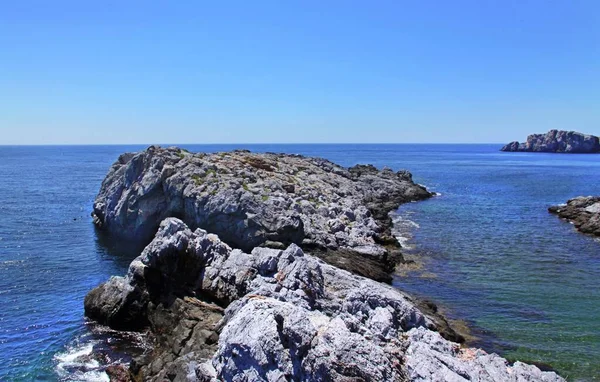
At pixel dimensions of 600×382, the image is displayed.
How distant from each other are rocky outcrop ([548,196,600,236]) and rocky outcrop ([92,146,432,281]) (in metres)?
25.7

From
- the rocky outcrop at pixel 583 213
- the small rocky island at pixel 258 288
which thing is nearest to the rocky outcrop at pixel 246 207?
the small rocky island at pixel 258 288

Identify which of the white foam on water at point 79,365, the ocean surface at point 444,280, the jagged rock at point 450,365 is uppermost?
the jagged rock at point 450,365

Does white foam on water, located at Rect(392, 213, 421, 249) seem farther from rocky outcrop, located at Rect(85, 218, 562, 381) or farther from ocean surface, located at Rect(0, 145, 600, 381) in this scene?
rocky outcrop, located at Rect(85, 218, 562, 381)

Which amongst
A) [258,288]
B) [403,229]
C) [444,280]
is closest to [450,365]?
[258,288]

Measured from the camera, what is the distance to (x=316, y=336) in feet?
68.5

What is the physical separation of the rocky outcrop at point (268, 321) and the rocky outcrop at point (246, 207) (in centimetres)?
1166

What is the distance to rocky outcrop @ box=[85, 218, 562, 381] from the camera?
20328 millimetres

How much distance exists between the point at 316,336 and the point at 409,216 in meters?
59.7

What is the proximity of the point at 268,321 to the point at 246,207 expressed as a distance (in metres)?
28.8

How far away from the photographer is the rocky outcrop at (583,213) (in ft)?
213

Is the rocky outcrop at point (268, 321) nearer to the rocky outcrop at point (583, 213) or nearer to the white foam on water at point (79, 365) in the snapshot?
the white foam on water at point (79, 365)

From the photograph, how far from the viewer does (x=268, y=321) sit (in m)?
21.4

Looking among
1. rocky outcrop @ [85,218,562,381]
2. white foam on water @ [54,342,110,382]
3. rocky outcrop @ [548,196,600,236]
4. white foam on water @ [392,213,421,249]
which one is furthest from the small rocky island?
rocky outcrop @ [548,196,600,236]

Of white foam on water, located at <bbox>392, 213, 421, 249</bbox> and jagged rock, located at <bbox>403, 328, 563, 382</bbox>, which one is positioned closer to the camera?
jagged rock, located at <bbox>403, 328, 563, 382</bbox>
